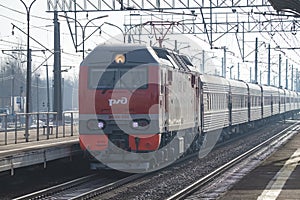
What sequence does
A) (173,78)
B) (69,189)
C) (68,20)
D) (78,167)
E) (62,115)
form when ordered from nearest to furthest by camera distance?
(69,189) → (173,78) → (78,167) → (62,115) → (68,20)

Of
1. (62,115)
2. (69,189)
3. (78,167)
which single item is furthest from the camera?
(62,115)

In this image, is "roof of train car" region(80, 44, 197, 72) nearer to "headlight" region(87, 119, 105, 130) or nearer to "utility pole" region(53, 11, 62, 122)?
"headlight" region(87, 119, 105, 130)

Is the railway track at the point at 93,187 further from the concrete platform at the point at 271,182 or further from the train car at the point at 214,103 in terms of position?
the train car at the point at 214,103

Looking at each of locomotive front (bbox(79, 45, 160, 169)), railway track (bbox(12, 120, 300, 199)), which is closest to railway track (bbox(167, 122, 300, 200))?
railway track (bbox(12, 120, 300, 199))

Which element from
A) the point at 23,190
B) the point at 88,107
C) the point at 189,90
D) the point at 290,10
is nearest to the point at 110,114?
the point at 88,107

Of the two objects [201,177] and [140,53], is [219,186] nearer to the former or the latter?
[201,177]

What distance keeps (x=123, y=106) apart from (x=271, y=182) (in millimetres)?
4648

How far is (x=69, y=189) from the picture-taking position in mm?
16875

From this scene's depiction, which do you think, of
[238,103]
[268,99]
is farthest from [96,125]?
[268,99]

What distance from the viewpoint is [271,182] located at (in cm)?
1734

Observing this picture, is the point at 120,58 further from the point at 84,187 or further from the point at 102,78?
the point at 84,187

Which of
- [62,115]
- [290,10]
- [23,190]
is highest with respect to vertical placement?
[290,10]

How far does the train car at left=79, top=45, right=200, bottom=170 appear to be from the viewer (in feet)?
60.5

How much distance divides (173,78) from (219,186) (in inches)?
191
